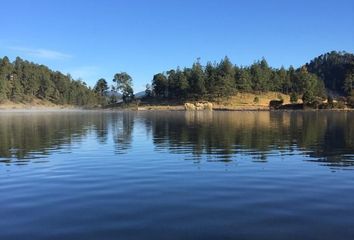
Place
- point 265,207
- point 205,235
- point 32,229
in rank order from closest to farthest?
1. point 205,235
2. point 32,229
3. point 265,207

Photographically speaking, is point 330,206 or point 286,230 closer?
point 286,230

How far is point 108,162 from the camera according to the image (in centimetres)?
3481

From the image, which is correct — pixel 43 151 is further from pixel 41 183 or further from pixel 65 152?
pixel 41 183

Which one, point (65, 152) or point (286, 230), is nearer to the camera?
point (286, 230)

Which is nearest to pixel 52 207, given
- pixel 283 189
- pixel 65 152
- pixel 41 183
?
pixel 41 183

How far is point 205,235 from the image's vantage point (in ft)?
49.1

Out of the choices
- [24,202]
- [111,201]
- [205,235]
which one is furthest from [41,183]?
[205,235]

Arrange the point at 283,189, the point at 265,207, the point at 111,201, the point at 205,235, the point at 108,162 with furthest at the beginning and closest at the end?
the point at 108,162
the point at 283,189
the point at 111,201
the point at 265,207
the point at 205,235

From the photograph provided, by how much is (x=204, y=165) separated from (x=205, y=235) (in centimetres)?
1736

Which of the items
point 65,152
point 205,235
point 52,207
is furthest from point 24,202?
point 65,152

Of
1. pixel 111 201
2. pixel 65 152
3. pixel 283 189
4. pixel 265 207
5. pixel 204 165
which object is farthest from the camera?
pixel 65 152

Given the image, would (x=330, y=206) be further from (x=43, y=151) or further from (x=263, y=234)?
(x=43, y=151)

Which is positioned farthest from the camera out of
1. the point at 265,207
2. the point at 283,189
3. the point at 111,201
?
the point at 283,189

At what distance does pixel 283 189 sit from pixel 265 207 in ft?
14.6
